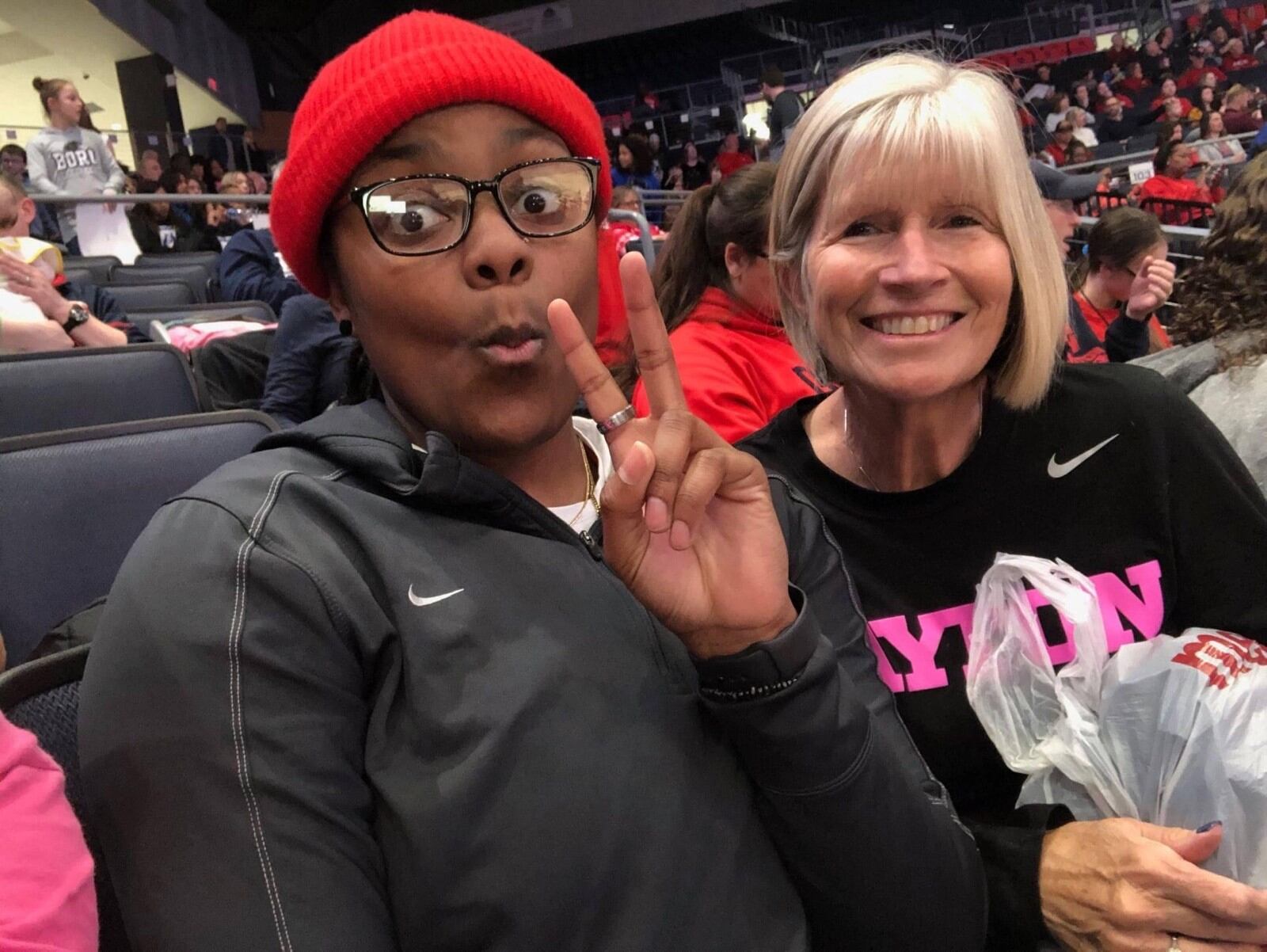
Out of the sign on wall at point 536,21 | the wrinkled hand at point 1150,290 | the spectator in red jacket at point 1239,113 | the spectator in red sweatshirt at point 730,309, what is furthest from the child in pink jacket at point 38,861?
the sign on wall at point 536,21

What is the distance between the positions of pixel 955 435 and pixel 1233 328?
2.97 feet

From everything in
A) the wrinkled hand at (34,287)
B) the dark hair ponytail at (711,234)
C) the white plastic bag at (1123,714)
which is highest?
the wrinkled hand at (34,287)

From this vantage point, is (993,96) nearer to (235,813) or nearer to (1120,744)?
(1120,744)

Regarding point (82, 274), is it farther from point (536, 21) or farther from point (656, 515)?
point (536, 21)

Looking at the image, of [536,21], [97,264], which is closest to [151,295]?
[97,264]

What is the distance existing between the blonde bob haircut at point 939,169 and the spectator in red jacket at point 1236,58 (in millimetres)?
14538

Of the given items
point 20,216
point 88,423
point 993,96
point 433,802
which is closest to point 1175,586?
point 993,96

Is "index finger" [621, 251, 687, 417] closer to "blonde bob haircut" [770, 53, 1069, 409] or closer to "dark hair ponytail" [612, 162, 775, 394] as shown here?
→ "blonde bob haircut" [770, 53, 1069, 409]

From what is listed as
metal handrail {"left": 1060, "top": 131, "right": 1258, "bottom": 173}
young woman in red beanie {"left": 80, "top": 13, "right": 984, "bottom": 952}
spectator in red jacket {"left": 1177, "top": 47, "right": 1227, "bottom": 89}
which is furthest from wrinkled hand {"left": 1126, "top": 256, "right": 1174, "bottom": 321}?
spectator in red jacket {"left": 1177, "top": 47, "right": 1227, "bottom": 89}

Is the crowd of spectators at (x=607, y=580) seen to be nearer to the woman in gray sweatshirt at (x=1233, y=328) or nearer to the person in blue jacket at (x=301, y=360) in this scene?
the woman in gray sweatshirt at (x=1233, y=328)

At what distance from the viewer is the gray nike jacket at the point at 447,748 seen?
2.11 ft

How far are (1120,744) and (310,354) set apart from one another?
262 centimetres

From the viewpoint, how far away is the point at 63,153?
5.69 metres

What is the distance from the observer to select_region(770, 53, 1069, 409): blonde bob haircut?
113 centimetres
